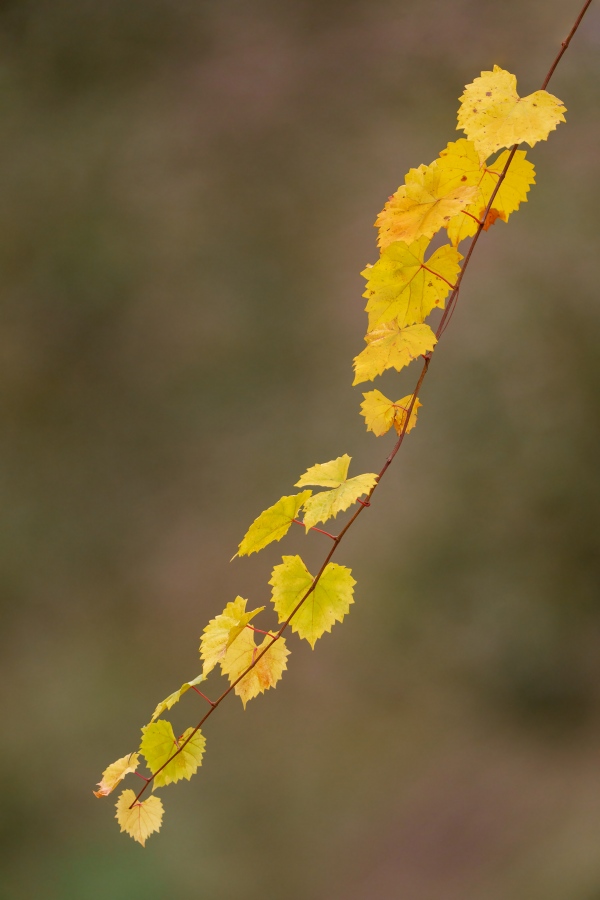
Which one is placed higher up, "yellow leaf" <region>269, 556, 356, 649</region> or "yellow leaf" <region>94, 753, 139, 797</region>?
"yellow leaf" <region>269, 556, 356, 649</region>

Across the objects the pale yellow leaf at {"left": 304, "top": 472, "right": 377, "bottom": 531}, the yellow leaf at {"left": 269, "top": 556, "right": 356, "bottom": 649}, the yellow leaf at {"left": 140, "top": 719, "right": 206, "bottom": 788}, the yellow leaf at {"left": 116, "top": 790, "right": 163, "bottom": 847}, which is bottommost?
the yellow leaf at {"left": 116, "top": 790, "right": 163, "bottom": 847}

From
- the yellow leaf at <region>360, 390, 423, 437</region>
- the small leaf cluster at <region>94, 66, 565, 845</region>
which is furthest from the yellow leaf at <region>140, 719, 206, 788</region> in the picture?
the yellow leaf at <region>360, 390, 423, 437</region>

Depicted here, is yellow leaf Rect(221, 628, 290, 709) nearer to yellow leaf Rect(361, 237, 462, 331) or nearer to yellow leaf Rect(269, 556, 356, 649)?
yellow leaf Rect(269, 556, 356, 649)

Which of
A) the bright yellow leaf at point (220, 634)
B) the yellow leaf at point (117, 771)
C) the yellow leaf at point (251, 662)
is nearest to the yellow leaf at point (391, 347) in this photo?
the bright yellow leaf at point (220, 634)

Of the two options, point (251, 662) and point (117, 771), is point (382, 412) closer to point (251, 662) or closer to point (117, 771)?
point (251, 662)

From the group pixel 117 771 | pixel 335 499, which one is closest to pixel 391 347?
pixel 335 499

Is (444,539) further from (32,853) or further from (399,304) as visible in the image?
(399,304)
